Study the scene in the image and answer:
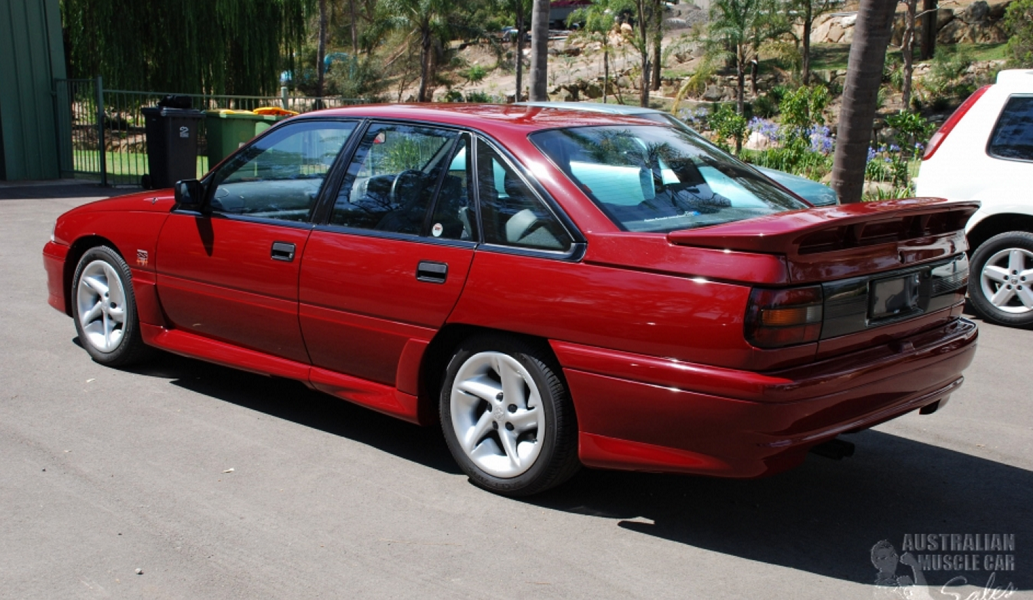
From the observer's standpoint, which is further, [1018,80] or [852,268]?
[1018,80]

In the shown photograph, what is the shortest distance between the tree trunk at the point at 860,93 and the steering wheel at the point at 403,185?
6.41m

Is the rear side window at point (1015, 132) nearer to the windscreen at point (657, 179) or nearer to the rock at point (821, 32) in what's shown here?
the windscreen at point (657, 179)

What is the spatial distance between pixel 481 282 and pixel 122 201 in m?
2.94

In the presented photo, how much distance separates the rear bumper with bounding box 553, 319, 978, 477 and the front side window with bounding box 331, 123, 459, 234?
1089 millimetres

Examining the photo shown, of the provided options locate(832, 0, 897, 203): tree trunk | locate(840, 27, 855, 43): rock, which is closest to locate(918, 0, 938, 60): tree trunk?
locate(840, 27, 855, 43): rock

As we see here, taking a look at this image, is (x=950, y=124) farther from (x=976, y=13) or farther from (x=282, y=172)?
(x=976, y=13)

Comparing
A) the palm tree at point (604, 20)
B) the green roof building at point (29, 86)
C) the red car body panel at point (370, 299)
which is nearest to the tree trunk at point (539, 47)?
the green roof building at point (29, 86)

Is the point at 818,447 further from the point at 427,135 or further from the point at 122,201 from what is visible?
the point at 122,201

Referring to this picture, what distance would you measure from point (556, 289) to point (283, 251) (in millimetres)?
1616

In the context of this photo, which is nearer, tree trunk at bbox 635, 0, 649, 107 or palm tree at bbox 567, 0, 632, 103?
tree trunk at bbox 635, 0, 649, 107

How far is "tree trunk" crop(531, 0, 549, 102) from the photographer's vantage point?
14.8 metres

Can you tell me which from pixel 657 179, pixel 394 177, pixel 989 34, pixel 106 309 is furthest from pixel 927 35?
pixel 394 177

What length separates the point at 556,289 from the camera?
3.93 m

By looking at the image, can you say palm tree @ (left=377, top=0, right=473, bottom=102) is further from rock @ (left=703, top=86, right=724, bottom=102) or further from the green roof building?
the green roof building
